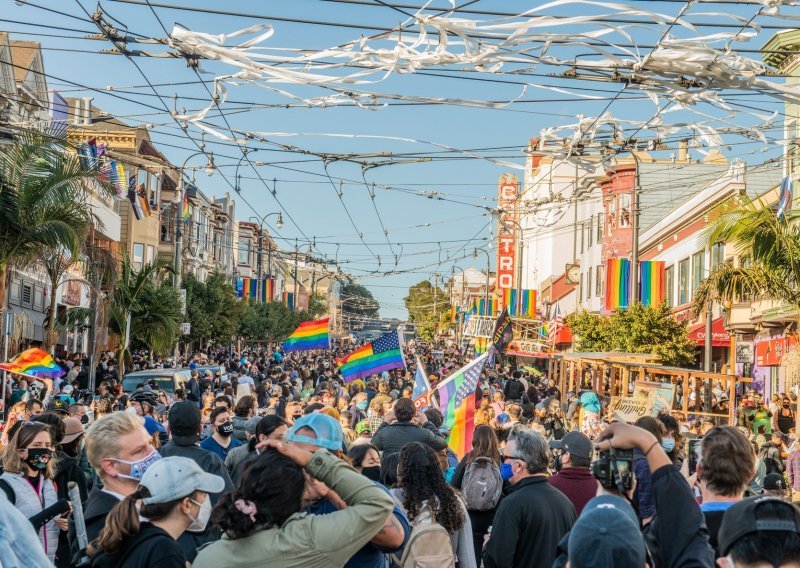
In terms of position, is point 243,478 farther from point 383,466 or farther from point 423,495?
point 383,466

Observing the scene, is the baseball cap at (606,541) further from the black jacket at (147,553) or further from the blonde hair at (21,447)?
the blonde hair at (21,447)

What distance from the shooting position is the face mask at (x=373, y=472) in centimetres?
709

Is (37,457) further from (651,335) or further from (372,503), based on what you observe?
(651,335)

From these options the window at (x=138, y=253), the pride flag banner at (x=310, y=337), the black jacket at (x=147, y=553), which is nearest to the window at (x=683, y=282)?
the pride flag banner at (x=310, y=337)

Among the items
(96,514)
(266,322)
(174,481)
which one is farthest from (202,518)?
(266,322)

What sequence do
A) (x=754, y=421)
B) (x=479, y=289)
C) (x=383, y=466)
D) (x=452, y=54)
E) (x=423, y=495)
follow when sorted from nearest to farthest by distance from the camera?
(x=423, y=495) < (x=383, y=466) < (x=452, y=54) < (x=754, y=421) < (x=479, y=289)

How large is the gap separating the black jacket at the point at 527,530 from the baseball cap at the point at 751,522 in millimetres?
2763

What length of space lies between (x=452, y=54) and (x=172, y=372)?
16.0 meters

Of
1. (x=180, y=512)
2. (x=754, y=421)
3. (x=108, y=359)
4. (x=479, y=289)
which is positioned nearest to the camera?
(x=180, y=512)

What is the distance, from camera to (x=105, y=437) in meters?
5.32

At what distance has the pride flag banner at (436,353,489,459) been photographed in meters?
12.1

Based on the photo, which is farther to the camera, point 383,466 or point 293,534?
point 383,466

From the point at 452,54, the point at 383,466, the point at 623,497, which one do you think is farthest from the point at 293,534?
the point at 452,54

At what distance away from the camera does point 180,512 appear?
4371 mm
